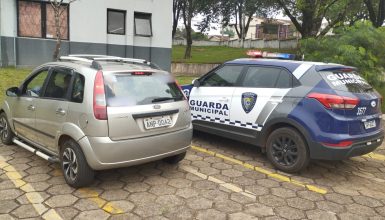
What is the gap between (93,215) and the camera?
3.94 metres

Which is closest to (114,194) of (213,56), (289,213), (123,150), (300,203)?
(123,150)

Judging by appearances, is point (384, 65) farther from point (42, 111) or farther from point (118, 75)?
point (42, 111)

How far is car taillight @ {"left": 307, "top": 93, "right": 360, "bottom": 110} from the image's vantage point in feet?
16.2

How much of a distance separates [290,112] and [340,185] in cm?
116

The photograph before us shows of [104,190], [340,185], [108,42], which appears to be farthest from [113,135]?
[108,42]

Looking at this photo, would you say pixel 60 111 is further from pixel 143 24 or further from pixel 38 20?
pixel 143 24

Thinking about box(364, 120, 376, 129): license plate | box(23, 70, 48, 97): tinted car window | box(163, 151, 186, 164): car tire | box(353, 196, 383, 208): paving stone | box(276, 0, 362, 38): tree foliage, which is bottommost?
Answer: box(353, 196, 383, 208): paving stone

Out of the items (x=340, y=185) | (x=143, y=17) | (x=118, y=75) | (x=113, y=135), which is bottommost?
(x=340, y=185)

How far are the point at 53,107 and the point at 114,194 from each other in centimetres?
135

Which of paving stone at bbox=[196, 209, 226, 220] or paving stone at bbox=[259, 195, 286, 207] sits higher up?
paving stone at bbox=[259, 195, 286, 207]

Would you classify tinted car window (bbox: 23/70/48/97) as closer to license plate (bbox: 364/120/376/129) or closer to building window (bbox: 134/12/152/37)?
license plate (bbox: 364/120/376/129)

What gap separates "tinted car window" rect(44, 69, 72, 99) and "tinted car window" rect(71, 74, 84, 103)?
0.50 ft

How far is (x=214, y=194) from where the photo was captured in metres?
4.59

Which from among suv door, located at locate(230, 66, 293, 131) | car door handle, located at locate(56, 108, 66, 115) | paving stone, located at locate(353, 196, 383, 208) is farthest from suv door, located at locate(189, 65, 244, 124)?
car door handle, located at locate(56, 108, 66, 115)
